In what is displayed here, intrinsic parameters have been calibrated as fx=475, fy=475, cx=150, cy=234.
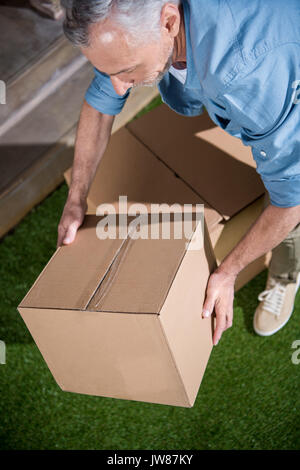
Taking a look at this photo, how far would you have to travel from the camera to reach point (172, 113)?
1.54m

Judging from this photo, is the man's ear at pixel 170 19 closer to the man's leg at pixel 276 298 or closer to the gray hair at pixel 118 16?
the gray hair at pixel 118 16

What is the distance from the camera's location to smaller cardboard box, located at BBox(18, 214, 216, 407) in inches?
35.7

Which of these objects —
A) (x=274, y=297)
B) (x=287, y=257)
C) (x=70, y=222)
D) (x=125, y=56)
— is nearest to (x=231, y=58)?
(x=125, y=56)

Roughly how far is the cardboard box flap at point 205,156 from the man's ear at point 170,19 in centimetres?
50

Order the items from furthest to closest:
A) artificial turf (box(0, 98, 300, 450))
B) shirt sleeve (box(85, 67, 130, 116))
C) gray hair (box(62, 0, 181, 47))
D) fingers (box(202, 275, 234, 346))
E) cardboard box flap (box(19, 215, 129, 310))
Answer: artificial turf (box(0, 98, 300, 450)), shirt sleeve (box(85, 67, 130, 116)), fingers (box(202, 275, 234, 346)), cardboard box flap (box(19, 215, 129, 310)), gray hair (box(62, 0, 181, 47))

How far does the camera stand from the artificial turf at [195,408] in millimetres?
1413

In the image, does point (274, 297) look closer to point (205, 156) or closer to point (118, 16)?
point (205, 156)

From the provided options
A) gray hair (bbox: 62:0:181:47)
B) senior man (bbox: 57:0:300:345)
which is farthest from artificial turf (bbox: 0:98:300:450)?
gray hair (bbox: 62:0:181:47)

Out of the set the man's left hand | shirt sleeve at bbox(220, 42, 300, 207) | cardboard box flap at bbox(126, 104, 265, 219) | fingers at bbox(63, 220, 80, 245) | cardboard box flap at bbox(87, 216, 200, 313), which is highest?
shirt sleeve at bbox(220, 42, 300, 207)

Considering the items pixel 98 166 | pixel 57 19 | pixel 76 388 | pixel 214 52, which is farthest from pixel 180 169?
pixel 57 19

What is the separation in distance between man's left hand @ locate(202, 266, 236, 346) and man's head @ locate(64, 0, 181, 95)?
1.59 ft

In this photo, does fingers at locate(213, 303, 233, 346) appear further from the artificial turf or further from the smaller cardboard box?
the artificial turf

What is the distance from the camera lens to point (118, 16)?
32.1 inches

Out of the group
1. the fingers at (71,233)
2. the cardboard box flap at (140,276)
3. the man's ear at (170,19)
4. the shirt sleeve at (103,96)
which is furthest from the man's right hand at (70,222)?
the man's ear at (170,19)
